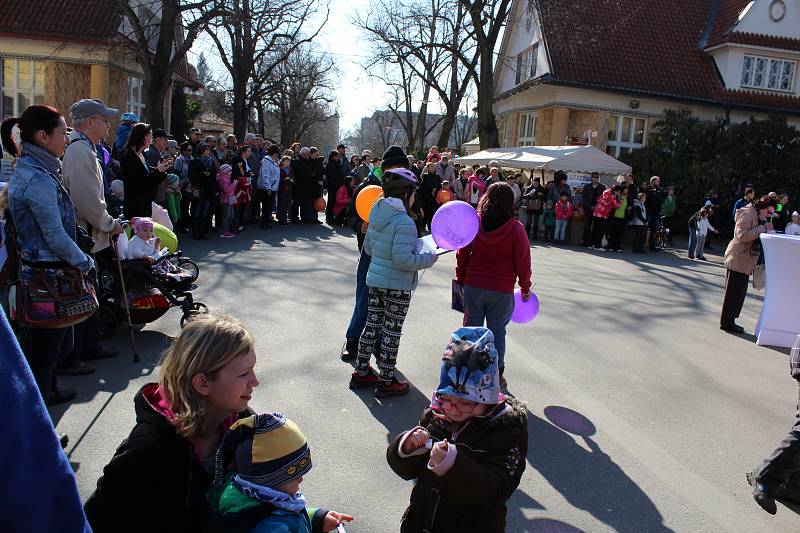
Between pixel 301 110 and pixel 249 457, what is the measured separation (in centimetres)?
5658

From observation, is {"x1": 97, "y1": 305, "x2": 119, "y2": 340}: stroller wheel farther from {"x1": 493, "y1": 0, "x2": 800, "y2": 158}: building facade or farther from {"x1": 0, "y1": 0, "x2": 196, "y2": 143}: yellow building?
{"x1": 493, "y1": 0, "x2": 800, "y2": 158}: building facade

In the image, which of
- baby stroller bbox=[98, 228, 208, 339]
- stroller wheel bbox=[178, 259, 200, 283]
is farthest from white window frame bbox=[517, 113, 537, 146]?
baby stroller bbox=[98, 228, 208, 339]

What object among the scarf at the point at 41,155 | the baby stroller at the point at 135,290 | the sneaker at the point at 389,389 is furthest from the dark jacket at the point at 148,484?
the baby stroller at the point at 135,290

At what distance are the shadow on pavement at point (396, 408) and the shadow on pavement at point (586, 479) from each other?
91cm

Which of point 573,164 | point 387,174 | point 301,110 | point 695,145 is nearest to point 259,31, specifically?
point 573,164

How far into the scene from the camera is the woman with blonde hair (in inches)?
75.9

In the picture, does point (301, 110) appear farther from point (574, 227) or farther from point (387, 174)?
point (387, 174)

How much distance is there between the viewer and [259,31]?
25.0 metres

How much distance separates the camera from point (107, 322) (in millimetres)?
6430

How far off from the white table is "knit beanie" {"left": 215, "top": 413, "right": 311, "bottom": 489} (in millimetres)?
7815

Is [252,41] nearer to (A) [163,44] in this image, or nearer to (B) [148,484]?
(A) [163,44]

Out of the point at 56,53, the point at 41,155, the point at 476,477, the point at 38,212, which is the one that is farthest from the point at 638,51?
the point at 476,477

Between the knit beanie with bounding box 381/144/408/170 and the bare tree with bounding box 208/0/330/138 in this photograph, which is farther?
the bare tree with bounding box 208/0/330/138

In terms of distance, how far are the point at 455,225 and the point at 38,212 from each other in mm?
2983
